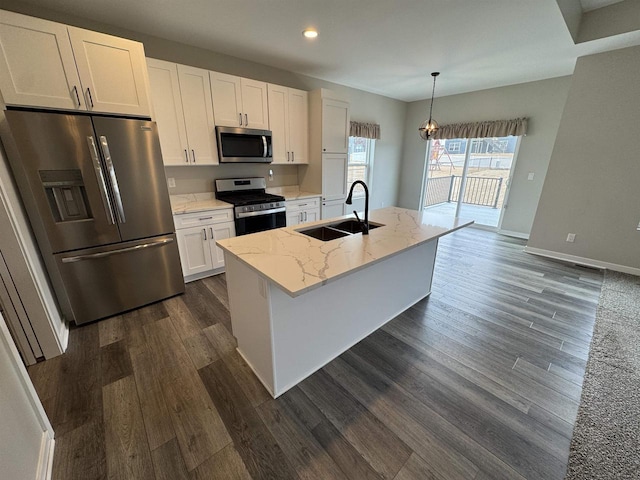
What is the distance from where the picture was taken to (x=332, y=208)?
14.0ft

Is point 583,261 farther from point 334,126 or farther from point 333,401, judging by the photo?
point 333,401

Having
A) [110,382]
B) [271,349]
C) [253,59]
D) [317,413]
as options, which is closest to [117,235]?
[110,382]

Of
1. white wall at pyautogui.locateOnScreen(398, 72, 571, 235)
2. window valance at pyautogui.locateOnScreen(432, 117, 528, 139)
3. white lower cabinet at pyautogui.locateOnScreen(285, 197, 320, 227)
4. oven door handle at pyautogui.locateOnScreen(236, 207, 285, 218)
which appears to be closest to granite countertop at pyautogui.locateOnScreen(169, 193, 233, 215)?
oven door handle at pyautogui.locateOnScreen(236, 207, 285, 218)

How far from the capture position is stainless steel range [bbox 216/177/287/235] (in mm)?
3186

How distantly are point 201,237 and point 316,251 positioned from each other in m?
1.96

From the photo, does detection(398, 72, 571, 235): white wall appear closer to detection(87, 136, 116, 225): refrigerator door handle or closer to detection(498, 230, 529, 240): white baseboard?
detection(498, 230, 529, 240): white baseboard

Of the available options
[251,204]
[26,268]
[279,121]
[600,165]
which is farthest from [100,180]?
[600,165]

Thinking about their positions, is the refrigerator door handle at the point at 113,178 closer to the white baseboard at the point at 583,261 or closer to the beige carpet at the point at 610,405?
the beige carpet at the point at 610,405

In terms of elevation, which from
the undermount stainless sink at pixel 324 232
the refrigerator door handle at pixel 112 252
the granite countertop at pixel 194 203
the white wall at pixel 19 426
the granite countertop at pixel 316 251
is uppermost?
the granite countertop at pixel 194 203

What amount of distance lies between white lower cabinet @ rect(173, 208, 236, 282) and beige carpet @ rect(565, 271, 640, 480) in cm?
313

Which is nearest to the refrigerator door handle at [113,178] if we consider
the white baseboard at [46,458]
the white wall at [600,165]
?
the white baseboard at [46,458]

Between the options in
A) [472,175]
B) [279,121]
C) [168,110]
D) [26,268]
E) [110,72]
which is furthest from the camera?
[472,175]

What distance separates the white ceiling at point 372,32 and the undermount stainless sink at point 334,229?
183cm

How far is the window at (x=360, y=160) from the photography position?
17.6ft
